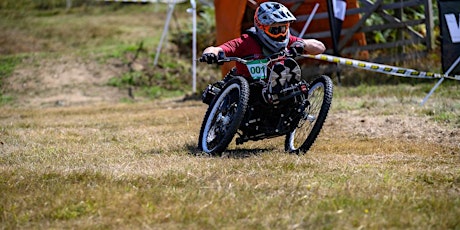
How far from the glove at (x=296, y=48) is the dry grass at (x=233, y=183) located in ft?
3.66

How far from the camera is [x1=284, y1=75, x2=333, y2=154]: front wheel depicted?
8156 millimetres

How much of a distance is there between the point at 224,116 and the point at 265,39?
37.6 inches

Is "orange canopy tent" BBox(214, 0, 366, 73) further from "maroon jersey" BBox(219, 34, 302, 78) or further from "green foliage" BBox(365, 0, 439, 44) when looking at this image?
"maroon jersey" BBox(219, 34, 302, 78)

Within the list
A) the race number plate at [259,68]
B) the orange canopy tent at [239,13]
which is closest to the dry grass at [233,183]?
the race number plate at [259,68]

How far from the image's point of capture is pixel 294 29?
17094 millimetres

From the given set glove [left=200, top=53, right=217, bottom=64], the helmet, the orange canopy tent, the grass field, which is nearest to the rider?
the helmet

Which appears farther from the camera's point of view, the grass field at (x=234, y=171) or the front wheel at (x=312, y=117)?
the front wheel at (x=312, y=117)

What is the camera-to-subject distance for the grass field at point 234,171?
546 cm

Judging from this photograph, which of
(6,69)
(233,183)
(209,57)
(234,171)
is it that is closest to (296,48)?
(209,57)

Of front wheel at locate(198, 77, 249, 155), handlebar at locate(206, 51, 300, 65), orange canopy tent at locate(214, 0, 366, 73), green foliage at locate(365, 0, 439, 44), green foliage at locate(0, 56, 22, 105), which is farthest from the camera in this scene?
green foliage at locate(365, 0, 439, 44)

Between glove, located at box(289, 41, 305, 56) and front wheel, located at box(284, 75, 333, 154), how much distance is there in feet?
1.21

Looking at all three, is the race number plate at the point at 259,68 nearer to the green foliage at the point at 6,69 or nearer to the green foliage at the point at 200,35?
the green foliage at the point at 6,69

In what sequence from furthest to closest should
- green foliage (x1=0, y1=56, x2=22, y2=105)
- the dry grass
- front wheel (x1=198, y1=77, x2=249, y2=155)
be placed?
green foliage (x1=0, y1=56, x2=22, y2=105) < front wheel (x1=198, y1=77, x2=249, y2=155) < the dry grass

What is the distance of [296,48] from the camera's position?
8.70m
